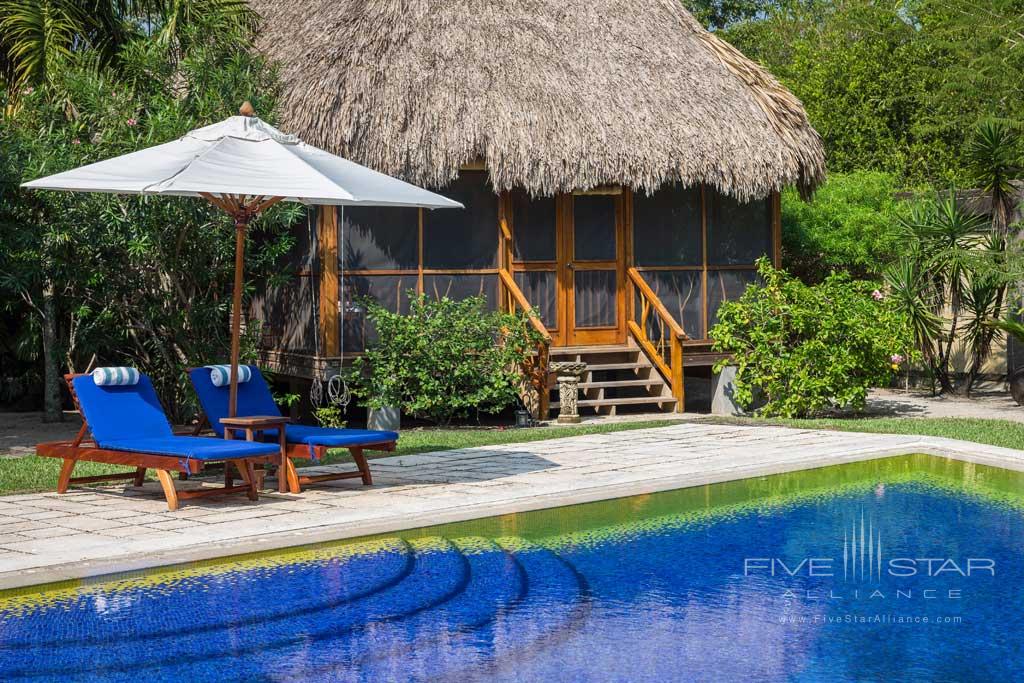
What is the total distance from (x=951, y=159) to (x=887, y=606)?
2365cm

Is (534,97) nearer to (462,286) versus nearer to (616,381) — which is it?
(462,286)

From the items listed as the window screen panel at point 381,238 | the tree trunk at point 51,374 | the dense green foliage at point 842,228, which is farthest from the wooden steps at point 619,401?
the tree trunk at point 51,374

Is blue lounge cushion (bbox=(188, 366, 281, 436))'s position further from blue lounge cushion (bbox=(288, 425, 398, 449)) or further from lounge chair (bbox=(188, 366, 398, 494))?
blue lounge cushion (bbox=(288, 425, 398, 449))

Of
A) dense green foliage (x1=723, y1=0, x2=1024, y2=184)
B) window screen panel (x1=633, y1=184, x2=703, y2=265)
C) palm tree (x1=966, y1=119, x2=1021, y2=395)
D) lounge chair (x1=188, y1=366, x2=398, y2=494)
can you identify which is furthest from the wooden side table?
dense green foliage (x1=723, y1=0, x2=1024, y2=184)

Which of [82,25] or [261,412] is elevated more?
[82,25]

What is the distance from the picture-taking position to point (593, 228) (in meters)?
15.5

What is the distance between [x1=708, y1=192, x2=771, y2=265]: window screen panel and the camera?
52.7ft

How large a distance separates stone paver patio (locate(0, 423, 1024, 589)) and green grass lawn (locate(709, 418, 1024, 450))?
2.15ft

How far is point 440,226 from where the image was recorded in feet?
47.8

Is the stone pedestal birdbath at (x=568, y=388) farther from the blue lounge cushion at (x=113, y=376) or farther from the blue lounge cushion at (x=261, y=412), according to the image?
the blue lounge cushion at (x=113, y=376)

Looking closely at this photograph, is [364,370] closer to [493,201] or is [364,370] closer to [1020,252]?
[493,201]

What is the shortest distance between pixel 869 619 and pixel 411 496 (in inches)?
139

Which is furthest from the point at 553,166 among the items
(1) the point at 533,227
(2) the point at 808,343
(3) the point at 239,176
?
(3) the point at 239,176

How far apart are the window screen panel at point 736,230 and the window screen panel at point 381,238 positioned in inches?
156
